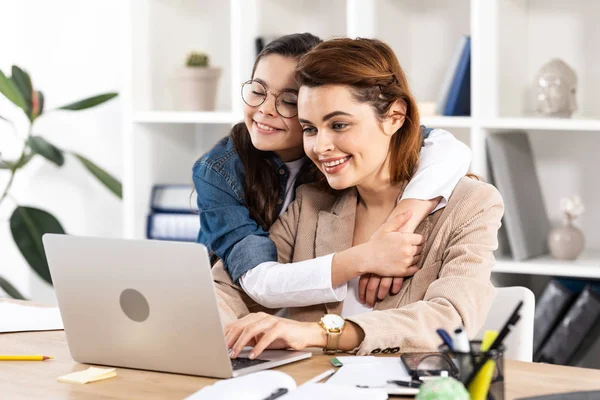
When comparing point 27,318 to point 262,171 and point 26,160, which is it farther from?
point 26,160

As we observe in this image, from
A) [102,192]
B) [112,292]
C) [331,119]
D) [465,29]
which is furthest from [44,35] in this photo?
[112,292]

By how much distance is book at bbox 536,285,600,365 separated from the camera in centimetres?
266

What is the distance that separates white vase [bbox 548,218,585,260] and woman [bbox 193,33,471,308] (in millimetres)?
961

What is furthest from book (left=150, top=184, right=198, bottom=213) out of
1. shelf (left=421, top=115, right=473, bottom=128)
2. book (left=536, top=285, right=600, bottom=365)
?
book (left=536, top=285, right=600, bottom=365)

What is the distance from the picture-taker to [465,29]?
3.15 meters

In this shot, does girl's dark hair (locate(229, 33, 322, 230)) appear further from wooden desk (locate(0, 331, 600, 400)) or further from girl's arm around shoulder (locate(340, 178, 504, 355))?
wooden desk (locate(0, 331, 600, 400))

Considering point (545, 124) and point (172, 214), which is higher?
point (545, 124)

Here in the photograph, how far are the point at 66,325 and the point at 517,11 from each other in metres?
2.01

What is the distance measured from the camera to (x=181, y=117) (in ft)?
10.3

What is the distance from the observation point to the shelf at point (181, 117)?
308 cm

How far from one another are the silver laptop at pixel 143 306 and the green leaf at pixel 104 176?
1931 mm

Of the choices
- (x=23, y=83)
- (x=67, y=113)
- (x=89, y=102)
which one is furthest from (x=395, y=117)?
(x=67, y=113)

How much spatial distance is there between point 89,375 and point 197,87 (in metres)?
1.87

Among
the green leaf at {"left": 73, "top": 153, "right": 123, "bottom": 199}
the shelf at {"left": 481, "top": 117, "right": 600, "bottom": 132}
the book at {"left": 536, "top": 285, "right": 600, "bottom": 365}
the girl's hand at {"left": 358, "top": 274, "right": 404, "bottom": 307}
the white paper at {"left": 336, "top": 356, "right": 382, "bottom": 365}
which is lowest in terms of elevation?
the book at {"left": 536, "top": 285, "right": 600, "bottom": 365}
